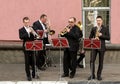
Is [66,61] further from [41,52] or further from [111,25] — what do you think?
[111,25]

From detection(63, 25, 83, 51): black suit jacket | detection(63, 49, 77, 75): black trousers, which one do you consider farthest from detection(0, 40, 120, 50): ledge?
detection(63, 25, 83, 51): black suit jacket

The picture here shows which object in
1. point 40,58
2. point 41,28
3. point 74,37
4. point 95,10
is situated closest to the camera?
point 74,37

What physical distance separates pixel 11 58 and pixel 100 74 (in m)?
3.92

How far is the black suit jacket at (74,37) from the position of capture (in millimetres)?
13406

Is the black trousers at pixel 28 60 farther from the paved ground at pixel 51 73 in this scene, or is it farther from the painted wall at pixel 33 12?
the painted wall at pixel 33 12

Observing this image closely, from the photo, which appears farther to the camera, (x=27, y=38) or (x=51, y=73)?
(x=51, y=73)

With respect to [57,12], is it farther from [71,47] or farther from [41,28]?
[71,47]

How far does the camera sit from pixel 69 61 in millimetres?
13867

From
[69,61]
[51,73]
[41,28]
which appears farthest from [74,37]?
[41,28]

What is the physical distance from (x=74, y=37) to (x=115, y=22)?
118 inches

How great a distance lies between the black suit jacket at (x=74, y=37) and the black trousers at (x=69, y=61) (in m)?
0.17

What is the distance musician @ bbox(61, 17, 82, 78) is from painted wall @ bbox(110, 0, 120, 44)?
2.66m

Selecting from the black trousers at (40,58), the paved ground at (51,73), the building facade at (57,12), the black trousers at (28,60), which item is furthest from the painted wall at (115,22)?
the black trousers at (28,60)

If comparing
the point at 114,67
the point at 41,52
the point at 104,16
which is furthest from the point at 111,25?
the point at 41,52
